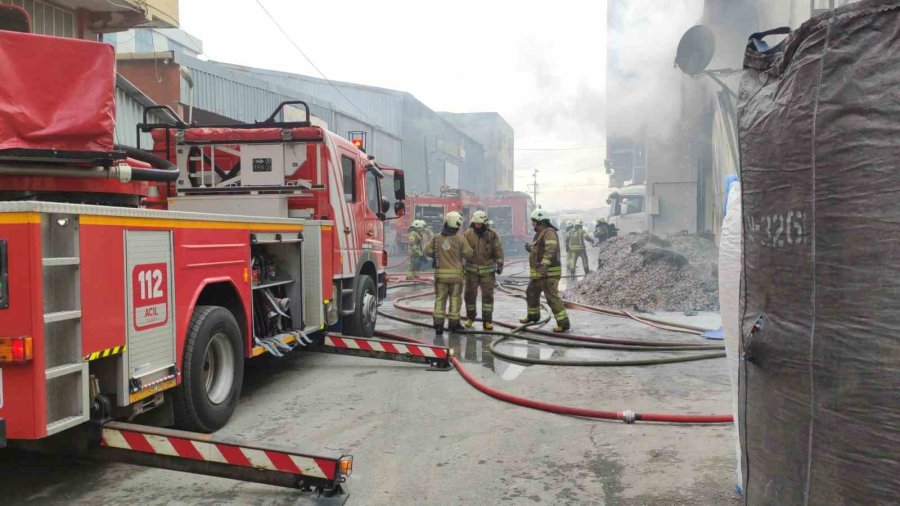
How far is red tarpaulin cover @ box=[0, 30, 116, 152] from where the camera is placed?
141 inches

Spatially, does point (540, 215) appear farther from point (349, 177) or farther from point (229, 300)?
point (229, 300)

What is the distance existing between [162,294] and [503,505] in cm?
226

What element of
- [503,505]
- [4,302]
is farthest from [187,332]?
[503,505]

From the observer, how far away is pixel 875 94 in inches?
58.5

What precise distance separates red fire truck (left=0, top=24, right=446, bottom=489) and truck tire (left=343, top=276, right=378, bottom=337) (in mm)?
1408

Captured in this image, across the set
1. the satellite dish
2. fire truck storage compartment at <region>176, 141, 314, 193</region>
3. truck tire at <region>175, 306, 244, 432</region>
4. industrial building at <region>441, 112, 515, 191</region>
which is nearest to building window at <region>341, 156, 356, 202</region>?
fire truck storage compartment at <region>176, 141, 314, 193</region>

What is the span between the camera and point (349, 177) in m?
7.48

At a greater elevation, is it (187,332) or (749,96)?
(749,96)

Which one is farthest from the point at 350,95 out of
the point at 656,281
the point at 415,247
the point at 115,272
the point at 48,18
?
the point at 115,272

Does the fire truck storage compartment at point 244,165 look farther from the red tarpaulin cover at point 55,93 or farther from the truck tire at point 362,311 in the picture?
the red tarpaulin cover at point 55,93

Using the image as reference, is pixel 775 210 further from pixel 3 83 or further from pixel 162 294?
pixel 3 83

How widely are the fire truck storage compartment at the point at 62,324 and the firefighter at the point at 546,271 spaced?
6.25 m

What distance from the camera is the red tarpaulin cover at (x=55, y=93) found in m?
3.59

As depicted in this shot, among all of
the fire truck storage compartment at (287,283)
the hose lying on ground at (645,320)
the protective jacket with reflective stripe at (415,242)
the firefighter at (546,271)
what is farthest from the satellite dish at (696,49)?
the fire truck storage compartment at (287,283)
